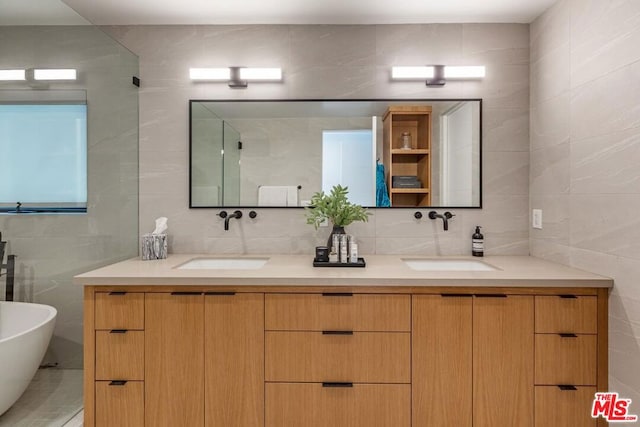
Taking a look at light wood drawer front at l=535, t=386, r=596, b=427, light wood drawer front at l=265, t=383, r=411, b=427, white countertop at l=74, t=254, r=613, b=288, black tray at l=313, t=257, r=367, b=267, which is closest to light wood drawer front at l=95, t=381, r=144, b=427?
white countertop at l=74, t=254, r=613, b=288

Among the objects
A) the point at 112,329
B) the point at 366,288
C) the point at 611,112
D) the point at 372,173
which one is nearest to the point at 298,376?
the point at 366,288

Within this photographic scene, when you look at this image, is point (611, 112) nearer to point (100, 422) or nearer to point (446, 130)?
point (446, 130)

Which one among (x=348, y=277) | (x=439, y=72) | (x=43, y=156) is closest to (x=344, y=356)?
(x=348, y=277)

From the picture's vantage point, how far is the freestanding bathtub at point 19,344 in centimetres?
159

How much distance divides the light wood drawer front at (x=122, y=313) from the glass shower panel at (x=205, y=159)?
0.82 m

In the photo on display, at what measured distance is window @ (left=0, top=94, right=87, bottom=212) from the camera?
160 cm

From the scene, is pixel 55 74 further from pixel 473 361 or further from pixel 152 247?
pixel 473 361

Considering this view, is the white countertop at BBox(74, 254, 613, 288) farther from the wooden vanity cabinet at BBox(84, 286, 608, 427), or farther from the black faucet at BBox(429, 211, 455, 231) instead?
the black faucet at BBox(429, 211, 455, 231)

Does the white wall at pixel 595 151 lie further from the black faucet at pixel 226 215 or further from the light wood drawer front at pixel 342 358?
the black faucet at pixel 226 215

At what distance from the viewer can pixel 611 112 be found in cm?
166

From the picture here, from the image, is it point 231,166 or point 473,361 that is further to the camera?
point 231,166

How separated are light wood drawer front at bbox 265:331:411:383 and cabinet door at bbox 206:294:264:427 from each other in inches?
3.9

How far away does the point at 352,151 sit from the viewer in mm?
2346
